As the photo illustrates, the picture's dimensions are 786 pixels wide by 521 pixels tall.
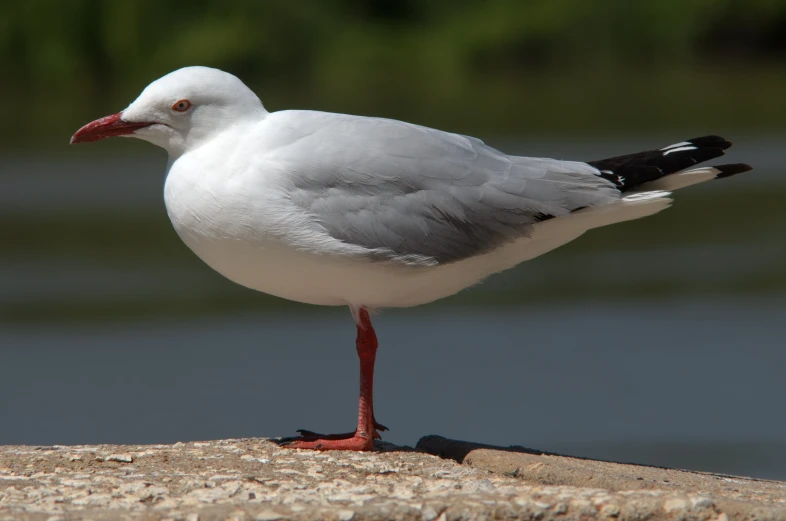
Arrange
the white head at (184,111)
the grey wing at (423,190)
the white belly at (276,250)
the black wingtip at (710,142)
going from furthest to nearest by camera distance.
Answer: the black wingtip at (710,142), the white head at (184,111), the grey wing at (423,190), the white belly at (276,250)

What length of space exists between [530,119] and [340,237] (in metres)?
19.9

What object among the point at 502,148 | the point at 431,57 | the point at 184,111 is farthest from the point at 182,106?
the point at 431,57

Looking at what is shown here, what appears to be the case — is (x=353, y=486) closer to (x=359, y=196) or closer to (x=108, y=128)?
(x=359, y=196)

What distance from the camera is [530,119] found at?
24.4 meters

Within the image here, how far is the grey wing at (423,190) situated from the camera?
500cm

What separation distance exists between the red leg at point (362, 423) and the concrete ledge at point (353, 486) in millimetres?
105

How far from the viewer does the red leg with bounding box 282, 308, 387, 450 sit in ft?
16.9

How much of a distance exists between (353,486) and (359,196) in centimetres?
126

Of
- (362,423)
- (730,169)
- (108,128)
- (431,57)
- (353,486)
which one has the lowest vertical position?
(353,486)

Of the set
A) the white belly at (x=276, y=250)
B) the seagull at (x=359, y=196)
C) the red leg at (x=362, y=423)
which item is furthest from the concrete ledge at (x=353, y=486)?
the white belly at (x=276, y=250)

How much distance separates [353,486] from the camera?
4.33 metres

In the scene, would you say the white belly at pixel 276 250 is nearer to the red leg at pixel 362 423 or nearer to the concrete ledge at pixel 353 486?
the red leg at pixel 362 423

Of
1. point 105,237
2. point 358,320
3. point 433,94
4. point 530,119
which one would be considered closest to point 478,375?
point 358,320

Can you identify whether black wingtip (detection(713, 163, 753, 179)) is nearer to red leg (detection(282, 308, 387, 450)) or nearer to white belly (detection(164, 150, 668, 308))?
white belly (detection(164, 150, 668, 308))
